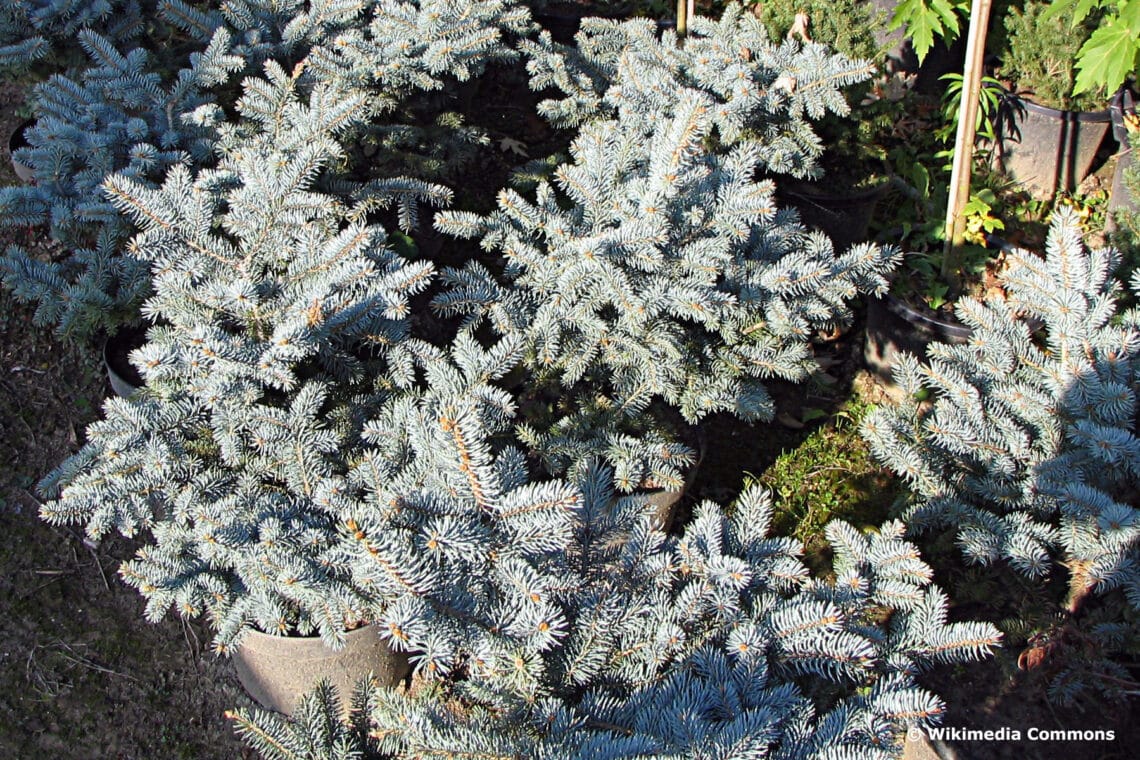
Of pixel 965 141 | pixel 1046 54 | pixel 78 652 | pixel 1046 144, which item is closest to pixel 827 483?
pixel 965 141

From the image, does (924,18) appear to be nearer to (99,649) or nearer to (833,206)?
(833,206)

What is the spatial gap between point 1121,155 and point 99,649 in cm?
440

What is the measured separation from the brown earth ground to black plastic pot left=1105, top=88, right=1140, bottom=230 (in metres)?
1.53

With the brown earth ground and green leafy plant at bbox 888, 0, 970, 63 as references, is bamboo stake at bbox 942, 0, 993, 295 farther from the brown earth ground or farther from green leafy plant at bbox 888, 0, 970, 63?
the brown earth ground

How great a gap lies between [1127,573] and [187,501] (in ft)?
7.57

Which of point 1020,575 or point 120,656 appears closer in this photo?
point 1020,575

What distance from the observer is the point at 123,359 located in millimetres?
2941

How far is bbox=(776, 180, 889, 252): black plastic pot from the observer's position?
11.6 feet

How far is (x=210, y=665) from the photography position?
286 centimetres

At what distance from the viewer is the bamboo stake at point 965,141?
2990mm

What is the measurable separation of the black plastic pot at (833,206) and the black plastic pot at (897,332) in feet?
1.13

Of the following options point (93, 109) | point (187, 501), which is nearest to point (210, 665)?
point (187, 501)

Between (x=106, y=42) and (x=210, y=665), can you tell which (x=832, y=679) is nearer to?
(x=210, y=665)

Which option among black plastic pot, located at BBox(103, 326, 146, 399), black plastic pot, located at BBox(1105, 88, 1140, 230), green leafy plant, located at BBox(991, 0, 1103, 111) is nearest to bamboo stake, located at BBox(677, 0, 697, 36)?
green leafy plant, located at BBox(991, 0, 1103, 111)
